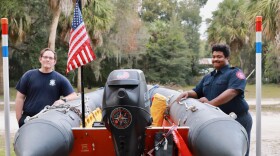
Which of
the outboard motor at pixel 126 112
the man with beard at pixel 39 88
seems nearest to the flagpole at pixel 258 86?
the outboard motor at pixel 126 112

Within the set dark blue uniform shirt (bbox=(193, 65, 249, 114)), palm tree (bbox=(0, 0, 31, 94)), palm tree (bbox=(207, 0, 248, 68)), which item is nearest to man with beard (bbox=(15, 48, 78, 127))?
dark blue uniform shirt (bbox=(193, 65, 249, 114))

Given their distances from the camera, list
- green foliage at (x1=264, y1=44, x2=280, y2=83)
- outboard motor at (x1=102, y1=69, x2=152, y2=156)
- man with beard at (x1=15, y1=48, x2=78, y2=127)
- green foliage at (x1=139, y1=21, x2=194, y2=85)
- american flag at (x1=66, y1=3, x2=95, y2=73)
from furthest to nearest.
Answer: green foliage at (x1=264, y1=44, x2=280, y2=83) < green foliage at (x1=139, y1=21, x2=194, y2=85) < man with beard at (x1=15, y1=48, x2=78, y2=127) < american flag at (x1=66, y1=3, x2=95, y2=73) < outboard motor at (x1=102, y1=69, x2=152, y2=156)

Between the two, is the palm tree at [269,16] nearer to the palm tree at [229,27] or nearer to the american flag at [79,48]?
the palm tree at [229,27]

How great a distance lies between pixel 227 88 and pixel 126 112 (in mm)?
1727

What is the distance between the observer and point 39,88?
532cm

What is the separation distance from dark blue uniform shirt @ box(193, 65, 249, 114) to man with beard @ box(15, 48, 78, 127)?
176cm

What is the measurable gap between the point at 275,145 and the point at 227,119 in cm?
554

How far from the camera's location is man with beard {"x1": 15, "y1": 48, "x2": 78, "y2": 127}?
5.31 meters

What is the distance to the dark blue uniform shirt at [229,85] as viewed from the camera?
15.7 ft

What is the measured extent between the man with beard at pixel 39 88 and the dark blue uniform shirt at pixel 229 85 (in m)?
1.76

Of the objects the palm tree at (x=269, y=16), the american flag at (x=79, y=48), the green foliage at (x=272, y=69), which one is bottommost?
Answer: the green foliage at (x=272, y=69)

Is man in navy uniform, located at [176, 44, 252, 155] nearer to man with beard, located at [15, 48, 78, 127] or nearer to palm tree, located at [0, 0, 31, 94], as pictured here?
man with beard, located at [15, 48, 78, 127]

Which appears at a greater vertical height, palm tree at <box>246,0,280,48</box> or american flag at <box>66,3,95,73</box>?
palm tree at <box>246,0,280,48</box>

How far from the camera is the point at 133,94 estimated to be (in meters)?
3.59
